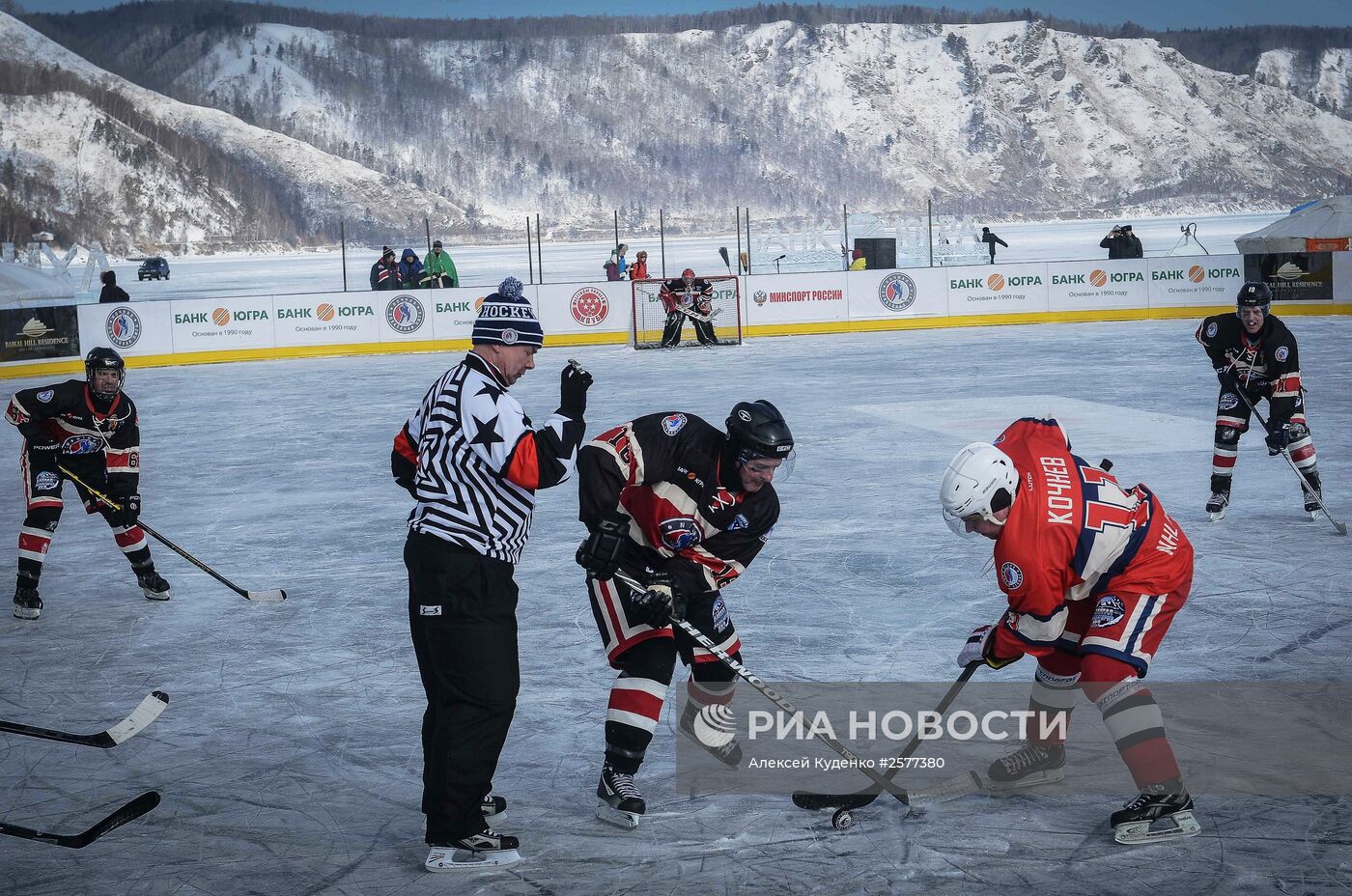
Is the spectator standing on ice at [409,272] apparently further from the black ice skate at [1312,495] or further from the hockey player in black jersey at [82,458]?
the black ice skate at [1312,495]

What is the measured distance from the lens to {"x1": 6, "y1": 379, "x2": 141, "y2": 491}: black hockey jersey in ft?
22.8

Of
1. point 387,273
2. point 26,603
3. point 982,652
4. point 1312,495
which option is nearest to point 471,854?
point 982,652

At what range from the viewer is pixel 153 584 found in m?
7.29

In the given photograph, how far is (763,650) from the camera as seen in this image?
6.00 m

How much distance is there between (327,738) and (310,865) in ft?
3.64

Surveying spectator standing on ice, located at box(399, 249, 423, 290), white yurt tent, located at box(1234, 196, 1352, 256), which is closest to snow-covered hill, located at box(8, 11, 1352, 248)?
white yurt tent, located at box(1234, 196, 1352, 256)

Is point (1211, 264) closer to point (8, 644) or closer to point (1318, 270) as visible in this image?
point (1318, 270)

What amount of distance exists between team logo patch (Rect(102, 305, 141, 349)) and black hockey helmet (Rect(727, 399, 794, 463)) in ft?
65.4

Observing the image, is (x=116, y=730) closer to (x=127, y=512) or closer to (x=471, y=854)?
(x=471, y=854)

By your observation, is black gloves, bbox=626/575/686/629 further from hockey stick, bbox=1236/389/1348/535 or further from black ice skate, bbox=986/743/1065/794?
hockey stick, bbox=1236/389/1348/535

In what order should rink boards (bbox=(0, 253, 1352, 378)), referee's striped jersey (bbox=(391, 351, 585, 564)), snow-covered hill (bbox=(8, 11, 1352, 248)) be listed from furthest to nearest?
snow-covered hill (bbox=(8, 11, 1352, 248)) → rink boards (bbox=(0, 253, 1352, 378)) → referee's striped jersey (bbox=(391, 351, 585, 564))

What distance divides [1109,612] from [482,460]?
6.11 ft

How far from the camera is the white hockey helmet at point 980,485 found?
3.84 m

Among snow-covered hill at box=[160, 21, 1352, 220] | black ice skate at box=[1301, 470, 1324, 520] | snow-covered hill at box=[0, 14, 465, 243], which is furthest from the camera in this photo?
snow-covered hill at box=[160, 21, 1352, 220]
